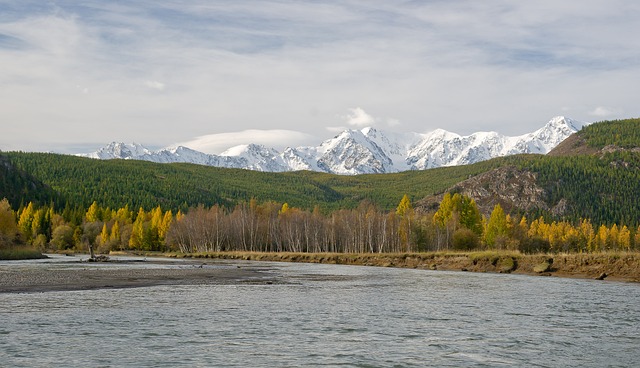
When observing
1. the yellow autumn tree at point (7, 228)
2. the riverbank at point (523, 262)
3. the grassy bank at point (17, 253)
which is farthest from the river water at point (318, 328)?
the yellow autumn tree at point (7, 228)

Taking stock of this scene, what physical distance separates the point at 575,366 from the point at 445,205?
133 m

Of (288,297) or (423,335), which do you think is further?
(288,297)

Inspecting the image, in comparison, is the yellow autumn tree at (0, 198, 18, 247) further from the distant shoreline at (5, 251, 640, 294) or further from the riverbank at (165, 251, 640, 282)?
the riverbank at (165, 251, 640, 282)

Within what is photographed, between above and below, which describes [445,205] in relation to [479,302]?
above

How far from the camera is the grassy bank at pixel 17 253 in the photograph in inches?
4456

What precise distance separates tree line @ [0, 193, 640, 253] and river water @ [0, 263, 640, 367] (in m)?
87.7

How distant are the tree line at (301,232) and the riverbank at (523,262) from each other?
2601 cm

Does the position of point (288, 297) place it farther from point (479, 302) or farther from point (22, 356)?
point (22, 356)

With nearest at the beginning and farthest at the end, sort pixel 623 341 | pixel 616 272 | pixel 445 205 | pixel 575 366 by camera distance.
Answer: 1. pixel 575 366
2. pixel 623 341
3. pixel 616 272
4. pixel 445 205

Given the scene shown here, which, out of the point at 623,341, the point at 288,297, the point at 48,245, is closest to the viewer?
the point at 623,341

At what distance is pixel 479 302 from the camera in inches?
1710

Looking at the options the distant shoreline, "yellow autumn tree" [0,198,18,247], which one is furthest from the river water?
"yellow autumn tree" [0,198,18,247]

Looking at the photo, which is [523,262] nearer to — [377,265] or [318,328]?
[377,265]

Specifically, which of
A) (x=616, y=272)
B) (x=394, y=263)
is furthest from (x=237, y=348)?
(x=394, y=263)
